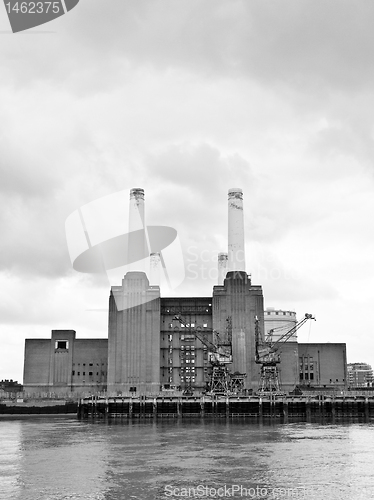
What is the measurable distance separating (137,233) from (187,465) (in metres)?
70.5

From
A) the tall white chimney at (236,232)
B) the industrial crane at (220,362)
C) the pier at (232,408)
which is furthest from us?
the tall white chimney at (236,232)

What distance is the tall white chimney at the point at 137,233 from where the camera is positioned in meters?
108

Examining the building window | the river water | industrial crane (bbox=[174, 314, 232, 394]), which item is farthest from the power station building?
the river water

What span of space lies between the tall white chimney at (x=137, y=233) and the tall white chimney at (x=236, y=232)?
1491 centimetres

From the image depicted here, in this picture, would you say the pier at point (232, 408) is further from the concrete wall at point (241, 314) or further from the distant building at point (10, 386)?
the distant building at point (10, 386)

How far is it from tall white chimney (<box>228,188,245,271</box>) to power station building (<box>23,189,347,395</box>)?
170mm

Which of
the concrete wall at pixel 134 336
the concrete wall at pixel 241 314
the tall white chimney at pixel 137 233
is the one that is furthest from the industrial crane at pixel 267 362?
the tall white chimney at pixel 137 233

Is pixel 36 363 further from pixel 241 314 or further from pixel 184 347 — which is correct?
pixel 241 314

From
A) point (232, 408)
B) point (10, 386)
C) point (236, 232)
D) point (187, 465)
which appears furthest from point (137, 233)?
point (187, 465)

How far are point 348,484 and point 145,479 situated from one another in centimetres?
1104

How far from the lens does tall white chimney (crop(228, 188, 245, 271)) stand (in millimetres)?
107375

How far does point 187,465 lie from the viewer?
39.7 m

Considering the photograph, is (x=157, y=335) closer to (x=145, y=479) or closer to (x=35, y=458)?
(x=35, y=458)

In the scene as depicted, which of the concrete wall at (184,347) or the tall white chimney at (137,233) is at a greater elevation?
the tall white chimney at (137,233)
